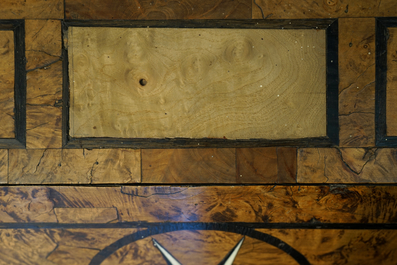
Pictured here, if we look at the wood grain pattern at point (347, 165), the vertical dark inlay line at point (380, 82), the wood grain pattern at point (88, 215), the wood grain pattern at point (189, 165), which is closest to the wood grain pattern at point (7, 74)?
the wood grain pattern at point (88, 215)

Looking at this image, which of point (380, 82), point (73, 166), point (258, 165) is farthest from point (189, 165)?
point (380, 82)

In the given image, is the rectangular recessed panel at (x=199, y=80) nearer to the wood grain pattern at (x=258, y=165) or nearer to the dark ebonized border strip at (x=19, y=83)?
the wood grain pattern at (x=258, y=165)

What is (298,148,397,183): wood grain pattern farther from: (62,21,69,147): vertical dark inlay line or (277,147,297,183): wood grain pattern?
(62,21,69,147): vertical dark inlay line

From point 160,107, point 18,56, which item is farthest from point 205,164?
point 18,56

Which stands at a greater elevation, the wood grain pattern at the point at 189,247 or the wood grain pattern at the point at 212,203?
the wood grain pattern at the point at 212,203

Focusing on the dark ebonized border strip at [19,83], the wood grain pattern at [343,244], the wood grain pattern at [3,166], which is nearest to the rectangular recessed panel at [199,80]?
the dark ebonized border strip at [19,83]

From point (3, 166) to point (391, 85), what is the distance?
6.83 feet

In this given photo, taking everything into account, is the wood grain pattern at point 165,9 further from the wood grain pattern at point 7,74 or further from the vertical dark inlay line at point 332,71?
the vertical dark inlay line at point 332,71

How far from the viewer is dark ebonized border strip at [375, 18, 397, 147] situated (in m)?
1.40

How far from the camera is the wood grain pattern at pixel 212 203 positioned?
141 centimetres

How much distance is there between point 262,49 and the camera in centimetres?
142

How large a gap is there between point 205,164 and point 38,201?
90 cm

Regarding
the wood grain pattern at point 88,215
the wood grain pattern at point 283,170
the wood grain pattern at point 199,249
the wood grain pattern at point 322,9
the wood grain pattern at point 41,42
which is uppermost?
the wood grain pattern at point 322,9

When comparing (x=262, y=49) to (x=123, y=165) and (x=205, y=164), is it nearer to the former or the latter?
(x=205, y=164)
